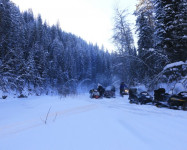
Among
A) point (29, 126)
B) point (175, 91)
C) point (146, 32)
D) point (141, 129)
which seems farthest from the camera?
point (146, 32)

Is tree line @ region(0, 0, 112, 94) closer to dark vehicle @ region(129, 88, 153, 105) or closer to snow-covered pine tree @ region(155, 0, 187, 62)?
dark vehicle @ region(129, 88, 153, 105)

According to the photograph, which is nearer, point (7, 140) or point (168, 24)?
point (7, 140)

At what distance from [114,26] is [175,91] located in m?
13.7

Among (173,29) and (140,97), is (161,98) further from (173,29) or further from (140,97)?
(173,29)

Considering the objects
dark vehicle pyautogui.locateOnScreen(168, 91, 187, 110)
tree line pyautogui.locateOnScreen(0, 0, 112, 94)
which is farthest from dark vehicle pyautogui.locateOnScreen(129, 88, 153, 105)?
tree line pyautogui.locateOnScreen(0, 0, 112, 94)

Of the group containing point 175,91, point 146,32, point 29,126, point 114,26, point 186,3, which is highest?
point 114,26

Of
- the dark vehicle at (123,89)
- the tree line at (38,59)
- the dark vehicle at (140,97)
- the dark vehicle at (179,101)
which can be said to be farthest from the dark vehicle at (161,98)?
the tree line at (38,59)

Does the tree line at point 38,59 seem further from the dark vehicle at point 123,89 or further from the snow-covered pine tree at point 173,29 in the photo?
the snow-covered pine tree at point 173,29

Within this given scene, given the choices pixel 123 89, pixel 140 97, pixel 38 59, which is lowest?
pixel 140 97

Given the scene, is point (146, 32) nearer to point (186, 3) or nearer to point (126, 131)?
point (186, 3)

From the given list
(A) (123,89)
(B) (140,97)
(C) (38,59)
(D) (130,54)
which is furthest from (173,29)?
(C) (38,59)

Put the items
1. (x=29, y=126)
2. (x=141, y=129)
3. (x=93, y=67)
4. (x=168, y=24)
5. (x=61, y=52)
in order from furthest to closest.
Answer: (x=93, y=67)
(x=61, y=52)
(x=168, y=24)
(x=29, y=126)
(x=141, y=129)

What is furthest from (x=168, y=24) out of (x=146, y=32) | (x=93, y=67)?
(x=93, y=67)

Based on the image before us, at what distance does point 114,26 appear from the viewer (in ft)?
57.7
